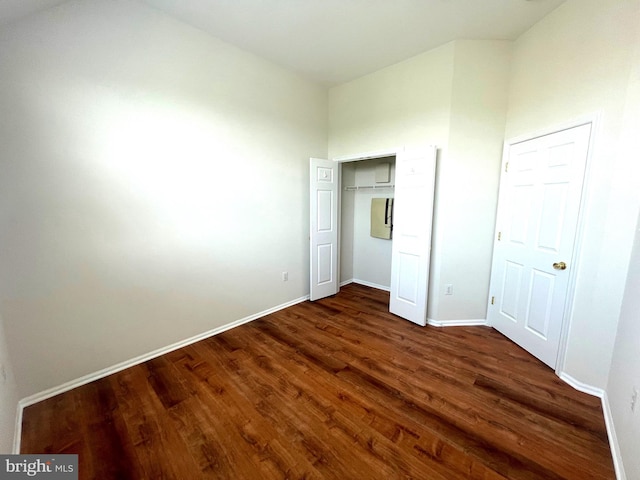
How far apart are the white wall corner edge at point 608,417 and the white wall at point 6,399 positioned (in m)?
3.21

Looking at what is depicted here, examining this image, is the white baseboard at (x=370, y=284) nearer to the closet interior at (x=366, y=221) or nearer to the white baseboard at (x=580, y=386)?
the closet interior at (x=366, y=221)

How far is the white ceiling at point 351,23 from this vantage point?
2.11m

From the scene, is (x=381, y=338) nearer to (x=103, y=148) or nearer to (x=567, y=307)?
(x=567, y=307)

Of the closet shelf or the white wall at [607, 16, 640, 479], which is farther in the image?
the closet shelf

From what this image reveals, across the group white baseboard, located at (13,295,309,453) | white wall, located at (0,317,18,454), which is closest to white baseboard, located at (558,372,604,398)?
white baseboard, located at (13,295,309,453)

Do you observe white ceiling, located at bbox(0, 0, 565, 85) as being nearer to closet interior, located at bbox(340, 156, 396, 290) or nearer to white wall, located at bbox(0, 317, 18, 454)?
closet interior, located at bbox(340, 156, 396, 290)

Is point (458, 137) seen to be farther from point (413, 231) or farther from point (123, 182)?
point (123, 182)

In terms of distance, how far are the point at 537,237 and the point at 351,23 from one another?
265 cm

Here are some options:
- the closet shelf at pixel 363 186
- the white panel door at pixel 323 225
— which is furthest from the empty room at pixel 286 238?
the closet shelf at pixel 363 186

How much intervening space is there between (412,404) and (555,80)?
2.94 metres

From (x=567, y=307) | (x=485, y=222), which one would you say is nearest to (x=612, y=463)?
(x=567, y=307)

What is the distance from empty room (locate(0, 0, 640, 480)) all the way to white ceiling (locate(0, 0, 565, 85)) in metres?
0.02

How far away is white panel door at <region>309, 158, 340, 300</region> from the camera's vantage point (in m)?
3.51

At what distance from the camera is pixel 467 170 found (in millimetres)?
2746
